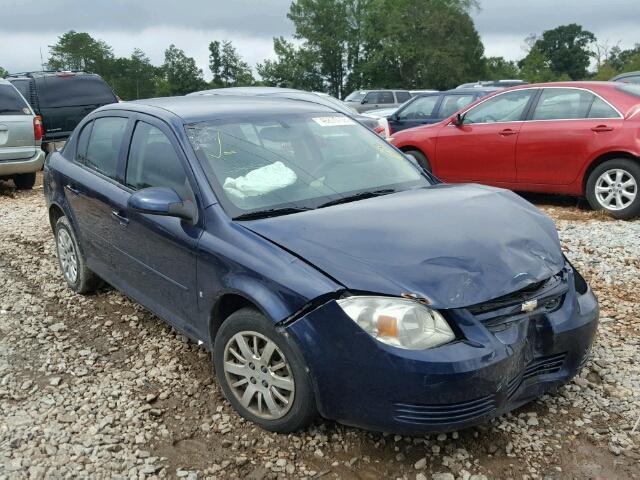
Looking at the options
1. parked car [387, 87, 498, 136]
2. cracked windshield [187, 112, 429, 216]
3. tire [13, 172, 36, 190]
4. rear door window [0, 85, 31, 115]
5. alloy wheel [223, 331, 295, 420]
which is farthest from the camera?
parked car [387, 87, 498, 136]

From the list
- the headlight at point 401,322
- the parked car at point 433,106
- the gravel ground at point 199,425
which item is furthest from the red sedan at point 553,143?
the headlight at point 401,322

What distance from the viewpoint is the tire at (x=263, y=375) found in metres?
2.82

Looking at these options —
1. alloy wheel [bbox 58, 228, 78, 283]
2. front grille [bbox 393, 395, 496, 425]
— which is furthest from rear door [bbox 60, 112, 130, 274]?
front grille [bbox 393, 395, 496, 425]

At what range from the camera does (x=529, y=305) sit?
2.81 m

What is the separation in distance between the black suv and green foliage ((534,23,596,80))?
91024 mm

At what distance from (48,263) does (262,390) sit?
371 cm

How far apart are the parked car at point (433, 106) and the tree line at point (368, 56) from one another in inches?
1947

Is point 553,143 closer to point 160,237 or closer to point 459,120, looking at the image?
point 459,120

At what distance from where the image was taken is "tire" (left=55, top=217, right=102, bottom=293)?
4.88m

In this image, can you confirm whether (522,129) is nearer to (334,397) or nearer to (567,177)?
(567,177)

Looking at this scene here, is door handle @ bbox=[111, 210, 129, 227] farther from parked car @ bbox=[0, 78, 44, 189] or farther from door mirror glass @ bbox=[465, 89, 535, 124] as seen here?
parked car @ bbox=[0, 78, 44, 189]

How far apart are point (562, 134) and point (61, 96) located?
9675 millimetres

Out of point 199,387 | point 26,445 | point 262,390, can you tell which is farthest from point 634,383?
point 26,445

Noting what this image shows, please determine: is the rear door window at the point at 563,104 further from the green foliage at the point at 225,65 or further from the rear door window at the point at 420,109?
the green foliage at the point at 225,65
